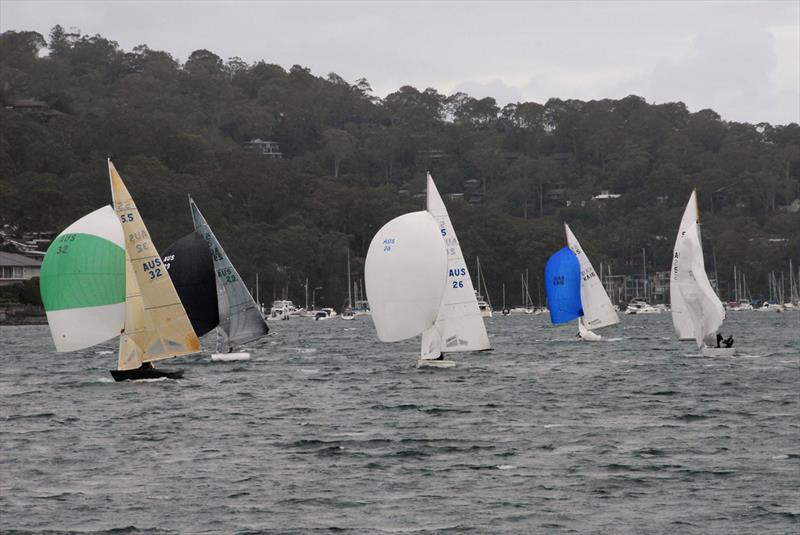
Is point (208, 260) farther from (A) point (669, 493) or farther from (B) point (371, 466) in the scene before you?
(A) point (669, 493)

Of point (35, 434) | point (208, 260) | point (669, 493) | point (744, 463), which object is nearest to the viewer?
point (669, 493)

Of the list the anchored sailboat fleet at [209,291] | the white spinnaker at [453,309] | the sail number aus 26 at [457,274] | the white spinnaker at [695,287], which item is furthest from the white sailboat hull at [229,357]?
the white spinnaker at [695,287]

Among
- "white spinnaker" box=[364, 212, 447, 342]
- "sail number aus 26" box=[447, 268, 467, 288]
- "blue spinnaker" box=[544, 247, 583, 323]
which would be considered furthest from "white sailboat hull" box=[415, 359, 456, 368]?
"blue spinnaker" box=[544, 247, 583, 323]

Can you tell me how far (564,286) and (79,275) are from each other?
30.8m

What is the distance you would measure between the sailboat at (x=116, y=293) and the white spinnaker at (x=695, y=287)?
56.5ft

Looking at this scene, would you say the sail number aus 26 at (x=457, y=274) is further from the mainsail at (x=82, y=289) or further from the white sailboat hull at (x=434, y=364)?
the mainsail at (x=82, y=289)

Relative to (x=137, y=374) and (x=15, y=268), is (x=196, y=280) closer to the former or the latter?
(x=137, y=374)

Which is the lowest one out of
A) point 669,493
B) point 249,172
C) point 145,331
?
point 669,493

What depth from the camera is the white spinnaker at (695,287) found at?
4800 cm

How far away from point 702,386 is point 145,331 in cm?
1474

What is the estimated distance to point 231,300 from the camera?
47.7 m

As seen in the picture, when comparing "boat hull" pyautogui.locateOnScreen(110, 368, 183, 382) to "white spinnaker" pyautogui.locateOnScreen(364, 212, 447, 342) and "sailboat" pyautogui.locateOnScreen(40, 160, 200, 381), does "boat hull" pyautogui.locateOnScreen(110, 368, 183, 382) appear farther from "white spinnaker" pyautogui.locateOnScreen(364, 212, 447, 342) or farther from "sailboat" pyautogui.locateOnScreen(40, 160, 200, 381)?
"white spinnaker" pyautogui.locateOnScreen(364, 212, 447, 342)

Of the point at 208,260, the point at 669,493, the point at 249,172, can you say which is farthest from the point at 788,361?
the point at 249,172

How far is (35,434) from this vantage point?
2973cm
